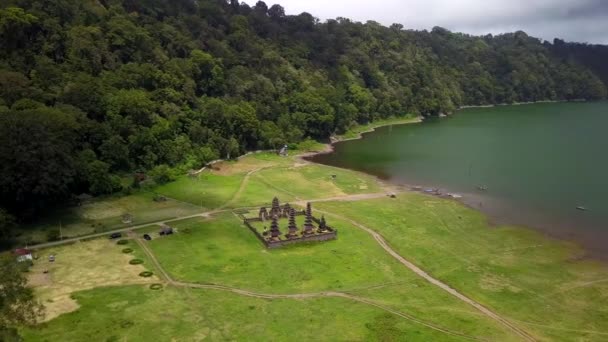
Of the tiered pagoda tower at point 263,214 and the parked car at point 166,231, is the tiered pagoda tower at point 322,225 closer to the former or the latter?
the tiered pagoda tower at point 263,214

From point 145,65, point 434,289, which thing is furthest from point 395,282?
point 145,65

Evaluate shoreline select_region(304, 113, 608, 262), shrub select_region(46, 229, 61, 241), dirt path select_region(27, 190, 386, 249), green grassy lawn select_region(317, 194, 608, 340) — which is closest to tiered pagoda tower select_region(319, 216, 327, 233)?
green grassy lawn select_region(317, 194, 608, 340)

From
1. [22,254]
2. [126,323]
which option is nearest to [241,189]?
[22,254]

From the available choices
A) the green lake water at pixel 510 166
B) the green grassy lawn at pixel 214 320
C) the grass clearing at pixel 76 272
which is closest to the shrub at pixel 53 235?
the grass clearing at pixel 76 272

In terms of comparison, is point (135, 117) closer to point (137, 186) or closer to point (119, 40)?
point (137, 186)

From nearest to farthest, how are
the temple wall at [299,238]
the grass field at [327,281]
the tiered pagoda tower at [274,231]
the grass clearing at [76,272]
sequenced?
the grass field at [327,281]
the grass clearing at [76,272]
the temple wall at [299,238]
the tiered pagoda tower at [274,231]

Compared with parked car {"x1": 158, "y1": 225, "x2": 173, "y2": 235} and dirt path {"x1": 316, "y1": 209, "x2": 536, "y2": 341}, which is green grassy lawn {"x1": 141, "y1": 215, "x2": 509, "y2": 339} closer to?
dirt path {"x1": 316, "y1": 209, "x2": 536, "y2": 341}

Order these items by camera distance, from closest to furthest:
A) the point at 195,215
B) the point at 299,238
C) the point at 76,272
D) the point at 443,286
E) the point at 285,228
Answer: the point at 443,286, the point at 76,272, the point at 299,238, the point at 285,228, the point at 195,215

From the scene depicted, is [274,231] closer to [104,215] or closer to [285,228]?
[285,228]
